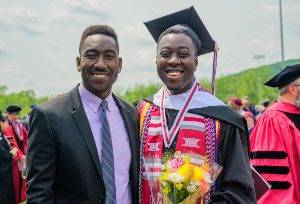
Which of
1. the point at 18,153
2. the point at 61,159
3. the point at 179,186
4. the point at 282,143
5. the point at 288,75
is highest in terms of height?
the point at 288,75

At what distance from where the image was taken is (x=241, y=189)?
138 inches

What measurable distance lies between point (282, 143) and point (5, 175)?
5.84m

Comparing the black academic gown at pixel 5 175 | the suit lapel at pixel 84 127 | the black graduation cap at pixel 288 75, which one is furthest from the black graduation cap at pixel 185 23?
the black academic gown at pixel 5 175

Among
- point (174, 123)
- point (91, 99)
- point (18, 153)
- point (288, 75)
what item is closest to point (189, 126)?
point (174, 123)

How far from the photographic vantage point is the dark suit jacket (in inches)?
128

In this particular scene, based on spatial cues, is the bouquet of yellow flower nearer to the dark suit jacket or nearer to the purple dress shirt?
the purple dress shirt

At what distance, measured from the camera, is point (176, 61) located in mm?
3609

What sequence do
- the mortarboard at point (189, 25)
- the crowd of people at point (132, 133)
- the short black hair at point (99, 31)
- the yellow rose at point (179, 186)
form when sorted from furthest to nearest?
the mortarboard at point (189, 25) → the short black hair at point (99, 31) → the crowd of people at point (132, 133) → the yellow rose at point (179, 186)

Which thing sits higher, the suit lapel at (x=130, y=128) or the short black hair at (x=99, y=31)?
the short black hair at (x=99, y=31)

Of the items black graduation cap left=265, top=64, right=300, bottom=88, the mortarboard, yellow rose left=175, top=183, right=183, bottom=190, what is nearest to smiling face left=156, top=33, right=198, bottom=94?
the mortarboard

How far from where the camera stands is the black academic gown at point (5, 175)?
9500 mm

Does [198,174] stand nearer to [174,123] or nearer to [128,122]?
[174,123]

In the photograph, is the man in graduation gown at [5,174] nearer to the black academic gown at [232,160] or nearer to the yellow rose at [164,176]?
the black academic gown at [232,160]

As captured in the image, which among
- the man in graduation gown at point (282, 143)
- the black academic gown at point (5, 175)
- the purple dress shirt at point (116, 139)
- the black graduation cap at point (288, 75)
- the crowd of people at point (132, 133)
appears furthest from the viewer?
the black academic gown at point (5, 175)
